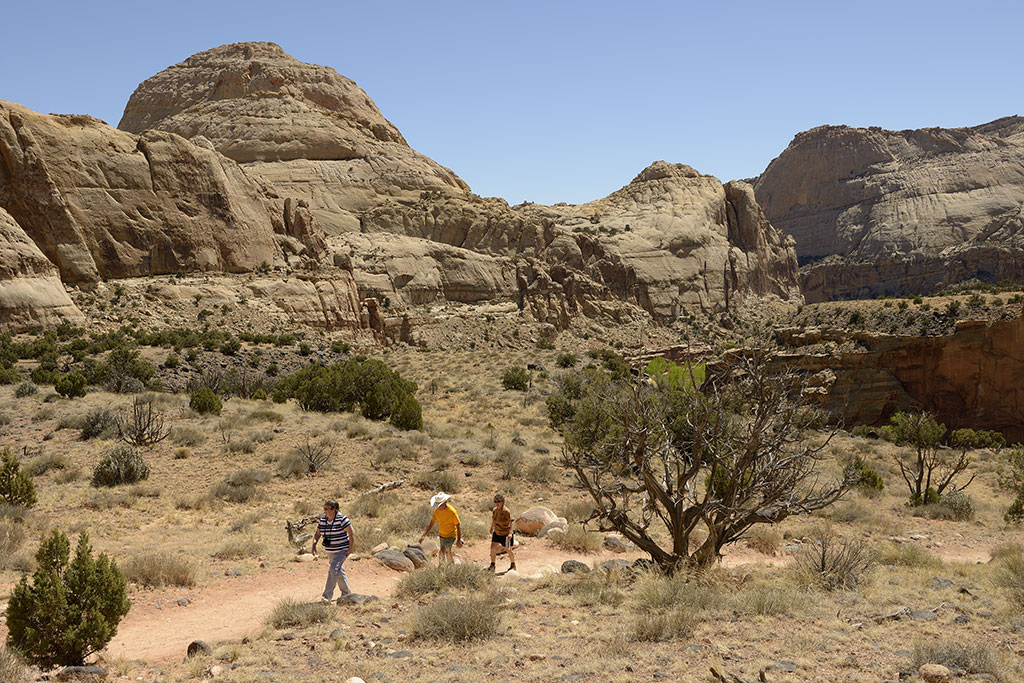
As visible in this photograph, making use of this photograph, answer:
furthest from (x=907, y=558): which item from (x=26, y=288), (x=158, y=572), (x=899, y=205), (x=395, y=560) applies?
(x=899, y=205)

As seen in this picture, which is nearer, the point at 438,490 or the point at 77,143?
the point at 438,490

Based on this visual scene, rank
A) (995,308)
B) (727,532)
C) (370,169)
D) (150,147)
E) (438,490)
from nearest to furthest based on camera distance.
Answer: (727,532), (438,490), (995,308), (150,147), (370,169)

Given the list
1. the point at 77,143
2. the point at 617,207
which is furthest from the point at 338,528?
the point at 617,207

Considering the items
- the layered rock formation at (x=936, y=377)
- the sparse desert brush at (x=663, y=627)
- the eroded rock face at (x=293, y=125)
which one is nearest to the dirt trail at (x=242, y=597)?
the sparse desert brush at (x=663, y=627)

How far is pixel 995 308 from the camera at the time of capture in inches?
1556

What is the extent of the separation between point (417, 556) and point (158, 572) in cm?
384

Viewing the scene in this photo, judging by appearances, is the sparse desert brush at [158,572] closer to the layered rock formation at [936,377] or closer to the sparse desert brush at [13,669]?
the sparse desert brush at [13,669]

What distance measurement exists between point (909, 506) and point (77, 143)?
1770 inches

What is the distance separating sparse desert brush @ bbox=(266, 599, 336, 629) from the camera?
815 cm

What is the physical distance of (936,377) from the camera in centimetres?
4050

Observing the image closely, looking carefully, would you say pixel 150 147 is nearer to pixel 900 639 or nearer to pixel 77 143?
pixel 77 143

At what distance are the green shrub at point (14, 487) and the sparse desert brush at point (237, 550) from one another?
4291 mm

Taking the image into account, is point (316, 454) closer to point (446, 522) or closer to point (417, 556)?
point (417, 556)

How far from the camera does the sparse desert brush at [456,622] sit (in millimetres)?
7438
